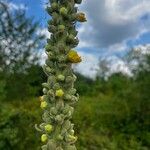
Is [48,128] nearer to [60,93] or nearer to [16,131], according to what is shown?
[60,93]

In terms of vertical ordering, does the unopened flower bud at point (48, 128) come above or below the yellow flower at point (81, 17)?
below

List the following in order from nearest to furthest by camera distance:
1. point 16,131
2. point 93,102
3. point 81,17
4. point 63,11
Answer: point 63,11, point 81,17, point 16,131, point 93,102

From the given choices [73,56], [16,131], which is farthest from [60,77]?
[16,131]

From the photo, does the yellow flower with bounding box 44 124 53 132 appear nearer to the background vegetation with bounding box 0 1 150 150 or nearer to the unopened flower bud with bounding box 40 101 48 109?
the unopened flower bud with bounding box 40 101 48 109

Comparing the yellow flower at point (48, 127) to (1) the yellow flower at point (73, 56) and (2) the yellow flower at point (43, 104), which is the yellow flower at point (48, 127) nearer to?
(2) the yellow flower at point (43, 104)

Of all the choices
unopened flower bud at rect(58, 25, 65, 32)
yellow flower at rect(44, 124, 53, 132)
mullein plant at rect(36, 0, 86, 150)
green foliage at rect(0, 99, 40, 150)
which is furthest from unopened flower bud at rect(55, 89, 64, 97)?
green foliage at rect(0, 99, 40, 150)

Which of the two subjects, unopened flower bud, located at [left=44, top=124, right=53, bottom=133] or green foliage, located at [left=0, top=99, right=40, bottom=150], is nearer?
unopened flower bud, located at [left=44, top=124, right=53, bottom=133]

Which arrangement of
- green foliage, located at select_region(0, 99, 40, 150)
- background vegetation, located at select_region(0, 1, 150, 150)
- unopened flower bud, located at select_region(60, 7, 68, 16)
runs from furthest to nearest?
background vegetation, located at select_region(0, 1, 150, 150), green foliage, located at select_region(0, 99, 40, 150), unopened flower bud, located at select_region(60, 7, 68, 16)

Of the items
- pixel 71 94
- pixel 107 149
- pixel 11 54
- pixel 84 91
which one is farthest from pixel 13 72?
pixel 71 94

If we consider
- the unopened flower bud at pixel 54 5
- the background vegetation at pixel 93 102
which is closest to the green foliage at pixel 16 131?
the background vegetation at pixel 93 102
